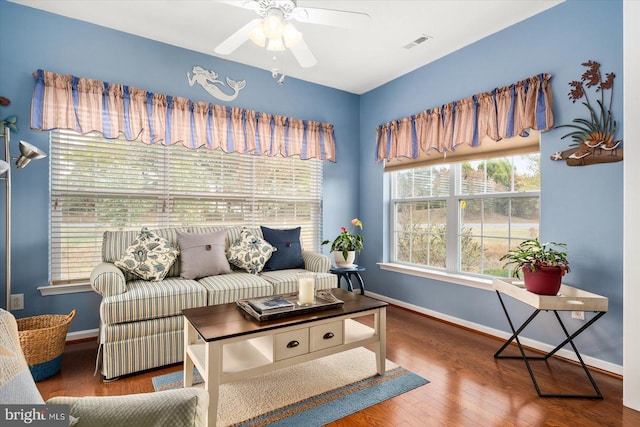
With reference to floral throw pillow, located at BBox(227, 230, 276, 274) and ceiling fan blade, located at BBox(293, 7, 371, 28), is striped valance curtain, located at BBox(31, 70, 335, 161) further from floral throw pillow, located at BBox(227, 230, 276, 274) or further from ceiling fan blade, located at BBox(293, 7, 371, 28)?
ceiling fan blade, located at BBox(293, 7, 371, 28)

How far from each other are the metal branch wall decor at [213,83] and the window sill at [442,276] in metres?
2.67

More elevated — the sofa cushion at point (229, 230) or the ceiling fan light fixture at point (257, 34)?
the ceiling fan light fixture at point (257, 34)

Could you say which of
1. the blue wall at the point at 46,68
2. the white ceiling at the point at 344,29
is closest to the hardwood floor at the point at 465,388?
the blue wall at the point at 46,68

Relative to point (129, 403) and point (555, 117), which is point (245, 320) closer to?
point (129, 403)

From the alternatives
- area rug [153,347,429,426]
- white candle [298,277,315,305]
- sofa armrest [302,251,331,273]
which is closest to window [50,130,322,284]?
sofa armrest [302,251,331,273]

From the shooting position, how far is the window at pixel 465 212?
3.09 meters

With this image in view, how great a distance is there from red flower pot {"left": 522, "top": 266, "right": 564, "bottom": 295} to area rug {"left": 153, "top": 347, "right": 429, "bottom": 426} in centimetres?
99

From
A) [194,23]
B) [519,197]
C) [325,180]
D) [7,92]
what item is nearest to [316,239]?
[325,180]

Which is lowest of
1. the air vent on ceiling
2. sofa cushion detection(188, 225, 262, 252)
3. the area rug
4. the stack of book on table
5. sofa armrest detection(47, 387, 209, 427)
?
the area rug

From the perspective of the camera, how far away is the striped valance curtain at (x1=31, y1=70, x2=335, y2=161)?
2.88 m

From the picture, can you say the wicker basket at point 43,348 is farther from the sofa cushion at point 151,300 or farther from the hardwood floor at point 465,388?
the sofa cushion at point 151,300

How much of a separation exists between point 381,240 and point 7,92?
390cm

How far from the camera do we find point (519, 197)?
10.1 ft

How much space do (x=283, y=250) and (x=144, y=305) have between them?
4.83 feet
